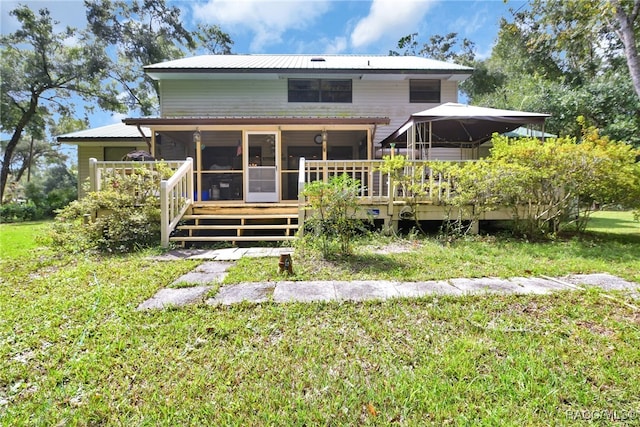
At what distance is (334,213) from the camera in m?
4.94

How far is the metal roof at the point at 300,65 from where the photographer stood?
1095 centimetres

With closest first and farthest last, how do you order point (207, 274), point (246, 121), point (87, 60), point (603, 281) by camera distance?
point (603, 281), point (207, 274), point (246, 121), point (87, 60)

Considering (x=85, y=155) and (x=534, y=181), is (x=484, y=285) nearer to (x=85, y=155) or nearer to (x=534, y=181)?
(x=534, y=181)

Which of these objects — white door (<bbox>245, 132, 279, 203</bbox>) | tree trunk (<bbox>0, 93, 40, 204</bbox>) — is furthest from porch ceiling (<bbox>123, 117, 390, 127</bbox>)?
tree trunk (<bbox>0, 93, 40, 204</bbox>)

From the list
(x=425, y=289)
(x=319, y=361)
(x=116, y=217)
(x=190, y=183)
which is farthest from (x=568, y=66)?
(x=319, y=361)

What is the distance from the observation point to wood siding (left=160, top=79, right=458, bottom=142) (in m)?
11.5

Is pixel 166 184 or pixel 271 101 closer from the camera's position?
pixel 166 184

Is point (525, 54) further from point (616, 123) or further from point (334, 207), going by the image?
point (334, 207)

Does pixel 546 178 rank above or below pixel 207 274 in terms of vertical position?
above

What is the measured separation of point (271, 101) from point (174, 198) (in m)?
6.31

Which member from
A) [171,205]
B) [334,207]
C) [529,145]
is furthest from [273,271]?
[529,145]

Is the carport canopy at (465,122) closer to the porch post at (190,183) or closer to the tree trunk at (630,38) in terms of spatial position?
the tree trunk at (630,38)

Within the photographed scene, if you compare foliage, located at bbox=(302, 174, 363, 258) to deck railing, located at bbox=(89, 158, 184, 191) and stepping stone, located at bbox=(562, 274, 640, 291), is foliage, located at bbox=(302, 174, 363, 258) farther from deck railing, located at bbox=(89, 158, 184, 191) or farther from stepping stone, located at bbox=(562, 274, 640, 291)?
deck railing, located at bbox=(89, 158, 184, 191)

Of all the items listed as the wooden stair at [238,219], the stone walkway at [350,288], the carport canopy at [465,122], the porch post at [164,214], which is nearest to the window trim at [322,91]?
the carport canopy at [465,122]
